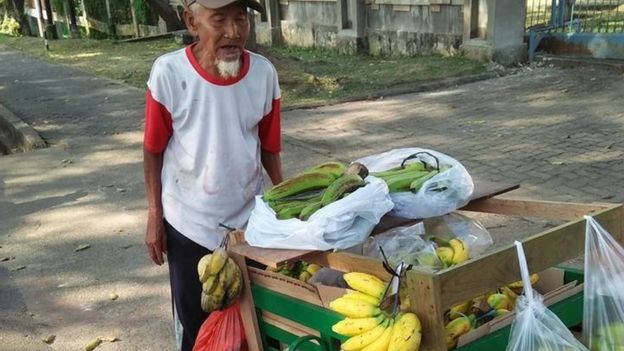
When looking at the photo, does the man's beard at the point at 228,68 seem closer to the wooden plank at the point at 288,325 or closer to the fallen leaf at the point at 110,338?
the wooden plank at the point at 288,325

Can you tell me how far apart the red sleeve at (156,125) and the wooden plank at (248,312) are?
1.91ft

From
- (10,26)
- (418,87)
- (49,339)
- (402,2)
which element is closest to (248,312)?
(49,339)

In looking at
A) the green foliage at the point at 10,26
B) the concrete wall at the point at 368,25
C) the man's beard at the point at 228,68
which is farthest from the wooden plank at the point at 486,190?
the green foliage at the point at 10,26

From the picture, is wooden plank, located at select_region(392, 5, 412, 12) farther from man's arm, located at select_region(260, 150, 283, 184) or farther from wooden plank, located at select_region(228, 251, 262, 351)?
wooden plank, located at select_region(228, 251, 262, 351)

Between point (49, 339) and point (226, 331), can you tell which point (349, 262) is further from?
point (49, 339)

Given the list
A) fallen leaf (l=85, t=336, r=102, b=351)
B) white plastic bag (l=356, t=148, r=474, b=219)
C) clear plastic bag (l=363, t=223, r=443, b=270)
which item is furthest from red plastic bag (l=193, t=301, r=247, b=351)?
fallen leaf (l=85, t=336, r=102, b=351)

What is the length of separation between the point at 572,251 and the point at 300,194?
2.76 ft

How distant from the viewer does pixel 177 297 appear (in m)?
2.54

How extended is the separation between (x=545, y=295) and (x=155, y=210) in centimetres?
145

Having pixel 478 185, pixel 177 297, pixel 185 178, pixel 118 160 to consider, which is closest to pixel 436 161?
pixel 478 185

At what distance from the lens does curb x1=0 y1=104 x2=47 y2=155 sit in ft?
27.0

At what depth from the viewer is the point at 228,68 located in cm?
229

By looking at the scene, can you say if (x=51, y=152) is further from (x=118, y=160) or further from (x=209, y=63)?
(x=209, y=63)

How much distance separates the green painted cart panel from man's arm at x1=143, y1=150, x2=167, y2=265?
614 millimetres
